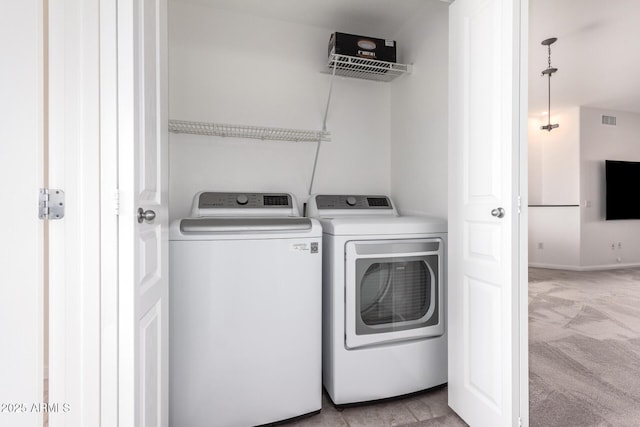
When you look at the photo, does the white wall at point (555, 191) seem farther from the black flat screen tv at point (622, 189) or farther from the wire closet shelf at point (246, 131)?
the wire closet shelf at point (246, 131)

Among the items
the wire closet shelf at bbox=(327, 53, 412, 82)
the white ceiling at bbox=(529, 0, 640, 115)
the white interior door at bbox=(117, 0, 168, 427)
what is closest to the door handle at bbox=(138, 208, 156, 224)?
the white interior door at bbox=(117, 0, 168, 427)

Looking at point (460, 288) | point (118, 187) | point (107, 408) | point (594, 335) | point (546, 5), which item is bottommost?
point (594, 335)

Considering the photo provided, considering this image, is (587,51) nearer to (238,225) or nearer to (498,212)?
(498,212)

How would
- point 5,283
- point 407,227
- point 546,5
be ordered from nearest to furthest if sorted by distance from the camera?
point 5,283
point 407,227
point 546,5

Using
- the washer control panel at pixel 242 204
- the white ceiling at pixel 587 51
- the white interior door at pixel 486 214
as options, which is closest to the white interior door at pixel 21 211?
the washer control panel at pixel 242 204

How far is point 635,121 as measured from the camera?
5.65 metres

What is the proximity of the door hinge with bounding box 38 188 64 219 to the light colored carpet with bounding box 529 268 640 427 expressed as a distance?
2137 mm

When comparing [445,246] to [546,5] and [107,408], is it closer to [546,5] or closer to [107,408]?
[107,408]

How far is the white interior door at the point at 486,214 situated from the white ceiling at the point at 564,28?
82 centimetres

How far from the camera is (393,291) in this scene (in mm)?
1710

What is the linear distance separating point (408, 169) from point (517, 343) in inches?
53.3

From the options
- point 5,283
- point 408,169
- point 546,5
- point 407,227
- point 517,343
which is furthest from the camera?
point 546,5

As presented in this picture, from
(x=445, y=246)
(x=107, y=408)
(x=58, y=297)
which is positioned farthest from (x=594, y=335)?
(x=58, y=297)

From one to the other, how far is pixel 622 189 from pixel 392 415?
648 centimetres
